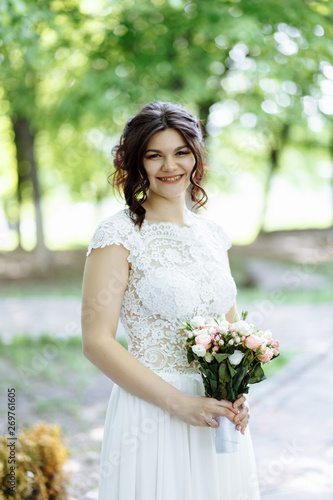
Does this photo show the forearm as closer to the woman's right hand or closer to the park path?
the woman's right hand

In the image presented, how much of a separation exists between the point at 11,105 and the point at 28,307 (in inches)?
186

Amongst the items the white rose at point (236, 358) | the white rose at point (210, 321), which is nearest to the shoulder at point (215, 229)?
the white rose at point (210, 321)

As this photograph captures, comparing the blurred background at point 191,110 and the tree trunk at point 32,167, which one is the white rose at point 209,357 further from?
the tree trunk at point 32,167

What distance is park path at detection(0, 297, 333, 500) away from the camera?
13.7ft

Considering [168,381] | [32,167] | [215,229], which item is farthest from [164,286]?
[32,167]

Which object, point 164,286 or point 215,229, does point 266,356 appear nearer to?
point 164,286

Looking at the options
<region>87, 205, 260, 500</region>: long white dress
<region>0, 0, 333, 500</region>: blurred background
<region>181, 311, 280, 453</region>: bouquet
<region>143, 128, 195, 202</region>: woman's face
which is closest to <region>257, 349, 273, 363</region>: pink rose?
<region>181, 311, 280, 453</region>: bouquet

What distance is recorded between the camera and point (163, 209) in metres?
2.28

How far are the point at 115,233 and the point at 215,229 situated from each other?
0.59 meters

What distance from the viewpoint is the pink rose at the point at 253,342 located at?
1.91 meters

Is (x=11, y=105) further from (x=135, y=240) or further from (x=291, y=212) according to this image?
(x=291, y=212)

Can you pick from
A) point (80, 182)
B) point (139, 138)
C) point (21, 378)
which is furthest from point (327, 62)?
point (80, 182)

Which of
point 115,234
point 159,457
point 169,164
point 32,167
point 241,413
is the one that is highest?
point 32,167

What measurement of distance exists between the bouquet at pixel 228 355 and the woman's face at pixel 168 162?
20.6 inches
